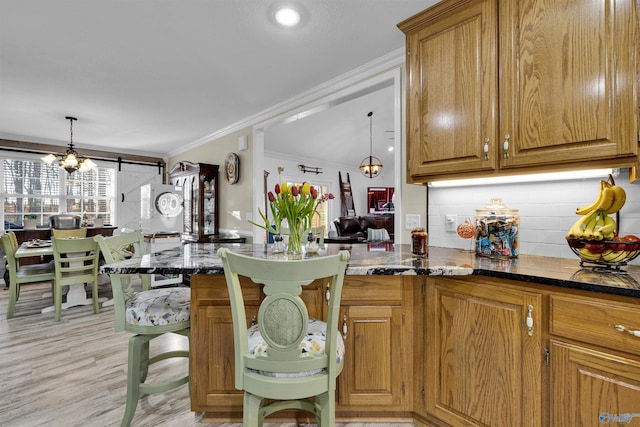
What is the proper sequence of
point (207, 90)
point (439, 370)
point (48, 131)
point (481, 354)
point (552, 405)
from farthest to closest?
point (48, 131), point (207, 90), point (439, 370), point (481, 354), point (552, 405)

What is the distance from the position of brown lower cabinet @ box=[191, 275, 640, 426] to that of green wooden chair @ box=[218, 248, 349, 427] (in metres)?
0.42

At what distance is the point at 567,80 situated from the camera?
1.45 m

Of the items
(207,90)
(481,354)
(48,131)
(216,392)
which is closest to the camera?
(481,354)

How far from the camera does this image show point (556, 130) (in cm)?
148

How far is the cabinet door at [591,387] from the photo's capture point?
107 centimetres

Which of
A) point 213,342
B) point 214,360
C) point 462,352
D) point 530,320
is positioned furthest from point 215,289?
point 530,320

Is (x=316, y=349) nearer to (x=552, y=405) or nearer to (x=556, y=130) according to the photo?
(x=552, y=405)

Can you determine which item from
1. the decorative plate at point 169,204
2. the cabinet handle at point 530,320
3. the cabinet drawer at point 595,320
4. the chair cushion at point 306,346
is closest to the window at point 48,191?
the decorative plate at point 169,204

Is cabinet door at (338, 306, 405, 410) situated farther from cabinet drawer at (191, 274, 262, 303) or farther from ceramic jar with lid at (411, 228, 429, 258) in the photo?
cabinet drawer at (191, 274, 262, 303)

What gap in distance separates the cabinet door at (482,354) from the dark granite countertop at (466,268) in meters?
0.08

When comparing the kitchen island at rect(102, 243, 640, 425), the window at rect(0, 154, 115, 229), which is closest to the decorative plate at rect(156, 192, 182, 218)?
the window at rect(0, 154, 115, 229)

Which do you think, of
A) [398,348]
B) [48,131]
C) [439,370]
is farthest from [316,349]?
[48,131]

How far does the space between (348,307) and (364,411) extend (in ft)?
1.97

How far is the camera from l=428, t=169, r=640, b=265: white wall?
1.55 metres
